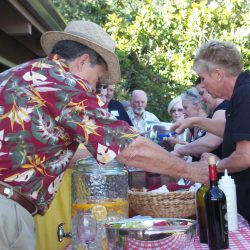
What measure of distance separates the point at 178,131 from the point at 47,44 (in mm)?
1428

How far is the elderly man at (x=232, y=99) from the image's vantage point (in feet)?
9.12

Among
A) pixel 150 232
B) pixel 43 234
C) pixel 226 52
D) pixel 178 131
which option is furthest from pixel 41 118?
pixel 178 131

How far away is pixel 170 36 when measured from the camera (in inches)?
531

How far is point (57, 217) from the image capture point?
3.01 m

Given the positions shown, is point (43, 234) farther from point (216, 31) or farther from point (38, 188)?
point (216, 31)

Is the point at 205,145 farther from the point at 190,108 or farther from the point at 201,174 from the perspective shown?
the point at 201,174

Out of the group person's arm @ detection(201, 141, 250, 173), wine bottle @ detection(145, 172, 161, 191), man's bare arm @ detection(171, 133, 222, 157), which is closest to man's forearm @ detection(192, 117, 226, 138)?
man's bare arm @ detection(171, 133, 222, 157)

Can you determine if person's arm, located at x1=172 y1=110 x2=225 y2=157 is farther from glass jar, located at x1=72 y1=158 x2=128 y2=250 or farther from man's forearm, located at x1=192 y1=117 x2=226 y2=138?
glass jar, located at x1=72 y1=158 x2=128 y2=250

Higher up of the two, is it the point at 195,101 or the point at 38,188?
the point at 195,101

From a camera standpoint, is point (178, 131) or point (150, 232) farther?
point (178, 131)

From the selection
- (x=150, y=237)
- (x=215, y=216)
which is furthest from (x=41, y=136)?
(x=215, y=216)

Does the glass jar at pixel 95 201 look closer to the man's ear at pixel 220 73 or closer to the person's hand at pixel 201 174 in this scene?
the person's hand at pixel 201 174

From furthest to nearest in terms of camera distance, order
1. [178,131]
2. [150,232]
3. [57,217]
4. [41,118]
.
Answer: [178,131]
[57,217]
[41,118]
[150,232]

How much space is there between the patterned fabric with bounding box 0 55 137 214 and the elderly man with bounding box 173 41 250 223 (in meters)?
0.92
